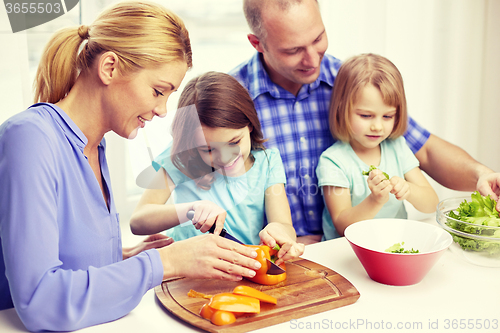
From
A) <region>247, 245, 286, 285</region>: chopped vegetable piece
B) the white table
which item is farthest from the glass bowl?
<region>247, 245, 286, 285</region>: chopped vegetable piece

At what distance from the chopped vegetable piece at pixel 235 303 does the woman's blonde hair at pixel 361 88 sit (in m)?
0.85

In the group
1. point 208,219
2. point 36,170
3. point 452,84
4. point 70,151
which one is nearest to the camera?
point 36,170

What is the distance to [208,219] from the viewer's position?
0.98 meters

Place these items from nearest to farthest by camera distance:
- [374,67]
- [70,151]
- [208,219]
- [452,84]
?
[70,151] < [208,219] < [374,67] < [452,84]

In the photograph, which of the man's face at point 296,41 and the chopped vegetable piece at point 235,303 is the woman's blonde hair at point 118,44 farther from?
the man's face at point 296,41

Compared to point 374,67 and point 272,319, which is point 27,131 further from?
point 374,67

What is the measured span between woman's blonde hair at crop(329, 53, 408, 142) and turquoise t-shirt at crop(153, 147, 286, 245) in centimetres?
27

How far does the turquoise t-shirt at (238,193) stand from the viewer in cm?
95

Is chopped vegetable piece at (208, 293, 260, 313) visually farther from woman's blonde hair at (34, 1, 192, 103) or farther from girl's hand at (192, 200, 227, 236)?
woman's blonde hair at (34, 1, 192, 103)

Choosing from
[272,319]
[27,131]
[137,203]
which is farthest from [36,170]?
[272,319]

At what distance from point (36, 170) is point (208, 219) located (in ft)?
1.25

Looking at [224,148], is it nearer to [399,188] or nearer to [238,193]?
[238,193]

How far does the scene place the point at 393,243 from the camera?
1.10 metres

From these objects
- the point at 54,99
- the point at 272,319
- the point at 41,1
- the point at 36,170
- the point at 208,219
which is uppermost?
the point at 41,1
